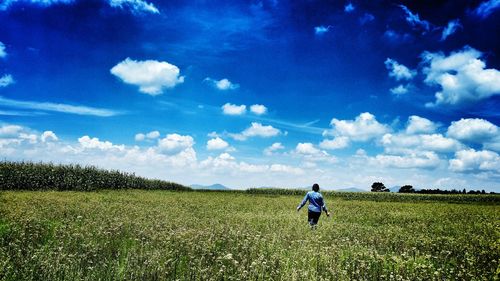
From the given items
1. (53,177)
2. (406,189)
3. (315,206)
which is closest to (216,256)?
(315,206)

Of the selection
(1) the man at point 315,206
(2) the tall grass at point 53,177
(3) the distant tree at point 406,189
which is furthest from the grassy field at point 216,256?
(3) the distant tree at point 406,189

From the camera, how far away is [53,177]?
4366 centimetres

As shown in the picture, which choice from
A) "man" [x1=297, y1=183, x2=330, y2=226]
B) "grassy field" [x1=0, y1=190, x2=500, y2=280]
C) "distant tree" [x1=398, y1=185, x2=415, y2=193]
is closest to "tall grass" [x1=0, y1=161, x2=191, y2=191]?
"grassy field" [x1=0, y1=190, x2=500, y2=280]

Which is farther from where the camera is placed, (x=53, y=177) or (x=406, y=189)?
(x=406, y=189)

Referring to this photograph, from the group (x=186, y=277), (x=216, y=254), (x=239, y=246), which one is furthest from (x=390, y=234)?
(x=186, y=277)

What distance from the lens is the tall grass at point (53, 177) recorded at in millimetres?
40062

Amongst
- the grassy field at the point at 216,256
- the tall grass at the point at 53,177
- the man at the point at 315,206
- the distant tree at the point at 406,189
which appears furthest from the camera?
the distant tree at the point at 406,189

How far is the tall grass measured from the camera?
40062mm

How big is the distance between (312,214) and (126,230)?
8.46 m

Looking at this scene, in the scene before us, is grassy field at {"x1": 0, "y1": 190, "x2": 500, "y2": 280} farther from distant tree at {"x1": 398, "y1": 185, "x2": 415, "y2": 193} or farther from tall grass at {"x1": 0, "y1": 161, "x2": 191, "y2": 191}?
distant tree at {"x1": 398, "y1": 185, "x2": 415, "y2": 193}

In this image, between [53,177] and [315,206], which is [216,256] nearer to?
[315,206]

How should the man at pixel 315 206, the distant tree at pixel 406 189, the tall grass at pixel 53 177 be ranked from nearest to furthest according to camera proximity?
the man at pixel 315 206
the tall grass at pixel 53 177
the distant tree at pixel 406 189

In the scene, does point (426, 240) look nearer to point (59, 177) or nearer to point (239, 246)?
point (239, 246)

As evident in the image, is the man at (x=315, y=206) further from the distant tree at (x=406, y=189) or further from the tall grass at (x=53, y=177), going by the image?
the distant tree at (x=406, y=189)
